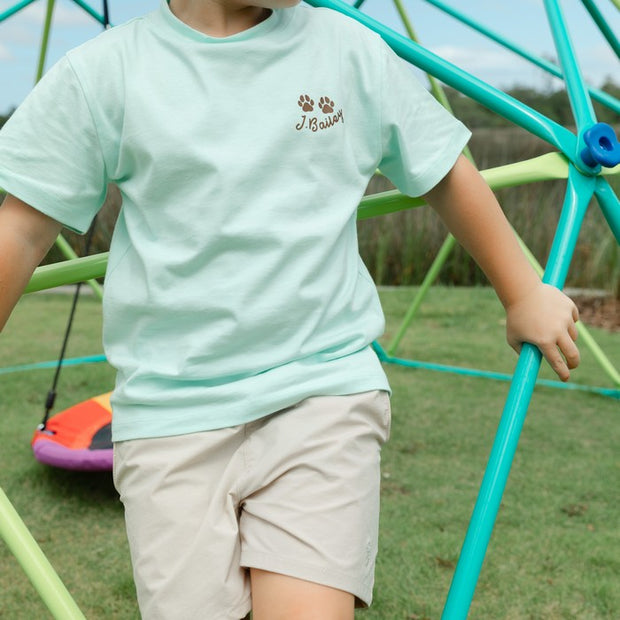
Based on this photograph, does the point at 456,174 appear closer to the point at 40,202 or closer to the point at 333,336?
the point at 333,336

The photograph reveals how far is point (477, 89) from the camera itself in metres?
1.01

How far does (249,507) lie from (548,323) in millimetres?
364

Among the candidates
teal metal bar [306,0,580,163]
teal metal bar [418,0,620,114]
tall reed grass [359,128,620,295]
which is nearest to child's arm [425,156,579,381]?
teal metal bar [306,0,580,163]

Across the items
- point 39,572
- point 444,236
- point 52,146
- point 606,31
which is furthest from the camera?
point 444,236

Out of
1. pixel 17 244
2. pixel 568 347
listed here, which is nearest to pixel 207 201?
pixel 17 244

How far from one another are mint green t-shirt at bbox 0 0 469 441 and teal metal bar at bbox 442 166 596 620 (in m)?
0.14

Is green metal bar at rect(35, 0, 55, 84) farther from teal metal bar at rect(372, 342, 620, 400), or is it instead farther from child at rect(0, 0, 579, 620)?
child at rect(0, 0, 579, 620)

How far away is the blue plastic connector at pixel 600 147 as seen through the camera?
97 centimetres

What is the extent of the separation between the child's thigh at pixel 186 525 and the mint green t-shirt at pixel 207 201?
0.09ft

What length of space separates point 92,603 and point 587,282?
417cm

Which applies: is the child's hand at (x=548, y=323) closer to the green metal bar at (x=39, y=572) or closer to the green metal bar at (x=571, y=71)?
the green metal bar at (x=571, y=71)

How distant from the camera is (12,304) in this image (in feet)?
2.86

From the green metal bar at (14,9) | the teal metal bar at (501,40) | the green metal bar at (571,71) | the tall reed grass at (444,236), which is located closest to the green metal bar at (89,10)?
the green metal bar at (14,9)

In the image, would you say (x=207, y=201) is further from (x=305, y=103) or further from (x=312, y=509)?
(x=312, y=509)
